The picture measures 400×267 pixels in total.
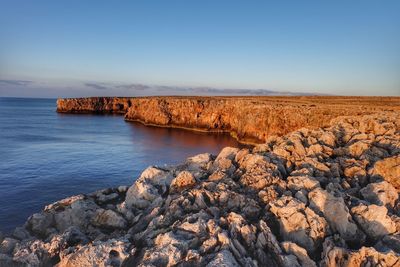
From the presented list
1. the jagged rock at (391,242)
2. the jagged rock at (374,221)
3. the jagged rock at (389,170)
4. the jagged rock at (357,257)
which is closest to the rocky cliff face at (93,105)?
the jagged rock at (389,170)

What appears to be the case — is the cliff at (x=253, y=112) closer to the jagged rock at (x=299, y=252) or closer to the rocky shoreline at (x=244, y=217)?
the rocky shoreline at (x=244, y=217)

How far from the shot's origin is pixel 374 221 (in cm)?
1739

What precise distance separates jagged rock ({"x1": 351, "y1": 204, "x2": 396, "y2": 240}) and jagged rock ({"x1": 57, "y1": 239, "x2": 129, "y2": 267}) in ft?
39.6

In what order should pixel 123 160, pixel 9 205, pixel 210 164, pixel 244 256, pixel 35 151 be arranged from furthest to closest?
pixel 35 151 < pixel 123 160 < pixel 9 205 < pixel 210 164 < pixel 244 256

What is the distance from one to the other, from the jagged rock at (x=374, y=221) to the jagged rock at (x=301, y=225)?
2042 mm

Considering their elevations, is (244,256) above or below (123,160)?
above

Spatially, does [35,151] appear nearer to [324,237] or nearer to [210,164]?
[210,164]

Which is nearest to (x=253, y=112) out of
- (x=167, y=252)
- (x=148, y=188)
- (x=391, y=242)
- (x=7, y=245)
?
(x=148, y=188)

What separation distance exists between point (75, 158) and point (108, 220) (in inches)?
1637

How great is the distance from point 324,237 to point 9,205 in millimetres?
31958

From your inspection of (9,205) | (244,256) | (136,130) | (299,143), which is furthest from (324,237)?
(136,130)

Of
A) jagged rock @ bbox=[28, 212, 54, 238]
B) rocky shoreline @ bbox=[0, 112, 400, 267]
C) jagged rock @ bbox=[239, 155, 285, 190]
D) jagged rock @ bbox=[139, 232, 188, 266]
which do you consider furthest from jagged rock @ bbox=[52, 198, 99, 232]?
jagged rock @ bbox=[239, 155, 285, 190]

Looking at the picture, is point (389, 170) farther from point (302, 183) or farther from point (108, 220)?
point (108, 220)

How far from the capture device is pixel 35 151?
6462 cm
